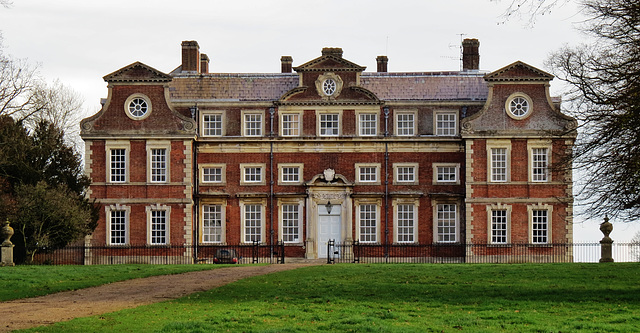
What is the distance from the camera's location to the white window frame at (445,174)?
4919cm

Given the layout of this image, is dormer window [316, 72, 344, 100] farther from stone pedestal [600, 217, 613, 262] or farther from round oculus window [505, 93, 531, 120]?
stone pedestal [600, 217, 613, 262]

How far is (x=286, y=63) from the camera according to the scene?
2185 inches

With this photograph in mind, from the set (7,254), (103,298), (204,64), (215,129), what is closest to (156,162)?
(215,129)

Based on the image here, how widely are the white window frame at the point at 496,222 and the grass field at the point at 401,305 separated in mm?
16778

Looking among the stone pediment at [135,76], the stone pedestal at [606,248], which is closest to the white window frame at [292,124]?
the stone pediment at [135,76]

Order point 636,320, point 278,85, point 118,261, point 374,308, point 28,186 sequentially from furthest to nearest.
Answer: point 278,85 → point 118,261 → point 28,186 → point 374,308 → point 636,320

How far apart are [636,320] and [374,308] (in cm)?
535

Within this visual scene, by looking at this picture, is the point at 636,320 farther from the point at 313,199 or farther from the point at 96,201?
the point at 96,201

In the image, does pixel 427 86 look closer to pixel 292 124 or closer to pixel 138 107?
pixel 292 124

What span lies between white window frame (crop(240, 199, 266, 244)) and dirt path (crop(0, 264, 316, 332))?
16.5 meters

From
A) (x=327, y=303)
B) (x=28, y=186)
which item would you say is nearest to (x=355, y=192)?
(x=28, y=186)

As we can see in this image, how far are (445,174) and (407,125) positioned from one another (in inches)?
129

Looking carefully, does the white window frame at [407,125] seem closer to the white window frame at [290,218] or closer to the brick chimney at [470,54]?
A: the brick chimney at [470,54]

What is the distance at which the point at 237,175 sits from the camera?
1954 inches
